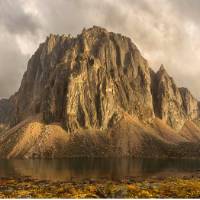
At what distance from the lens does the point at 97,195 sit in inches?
2591

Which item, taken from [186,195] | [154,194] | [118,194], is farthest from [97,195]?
[186,195]

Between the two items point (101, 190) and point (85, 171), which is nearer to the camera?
point (101, 190)

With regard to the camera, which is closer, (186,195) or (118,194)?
(186,195)

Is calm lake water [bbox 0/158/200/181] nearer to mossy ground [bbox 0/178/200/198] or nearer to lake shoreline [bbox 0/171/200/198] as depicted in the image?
lake shoreline [bbox 0/171/200/198]

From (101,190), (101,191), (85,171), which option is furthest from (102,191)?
(85,171)

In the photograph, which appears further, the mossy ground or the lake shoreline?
the lake shoreline

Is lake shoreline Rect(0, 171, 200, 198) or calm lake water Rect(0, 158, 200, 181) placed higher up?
calm lake water Rect(0, 158, 200, 181)

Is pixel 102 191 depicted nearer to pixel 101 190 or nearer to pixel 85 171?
pixel 101 190

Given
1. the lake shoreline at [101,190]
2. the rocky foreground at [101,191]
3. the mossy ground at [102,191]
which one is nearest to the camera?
the mossy ground at [102,191]

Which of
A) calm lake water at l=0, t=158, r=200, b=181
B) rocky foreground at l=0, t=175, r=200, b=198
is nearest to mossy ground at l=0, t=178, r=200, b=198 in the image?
rocky foreground at l=0, t=175, r=200, b=198

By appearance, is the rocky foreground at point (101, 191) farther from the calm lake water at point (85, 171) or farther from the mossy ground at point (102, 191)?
the calm lake water at point (85, 171)

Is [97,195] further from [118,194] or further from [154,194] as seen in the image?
[154,194]

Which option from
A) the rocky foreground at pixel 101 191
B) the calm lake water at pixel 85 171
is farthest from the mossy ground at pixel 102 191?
the calm lake water at pixel 85 171

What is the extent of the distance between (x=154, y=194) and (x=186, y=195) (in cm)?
553
